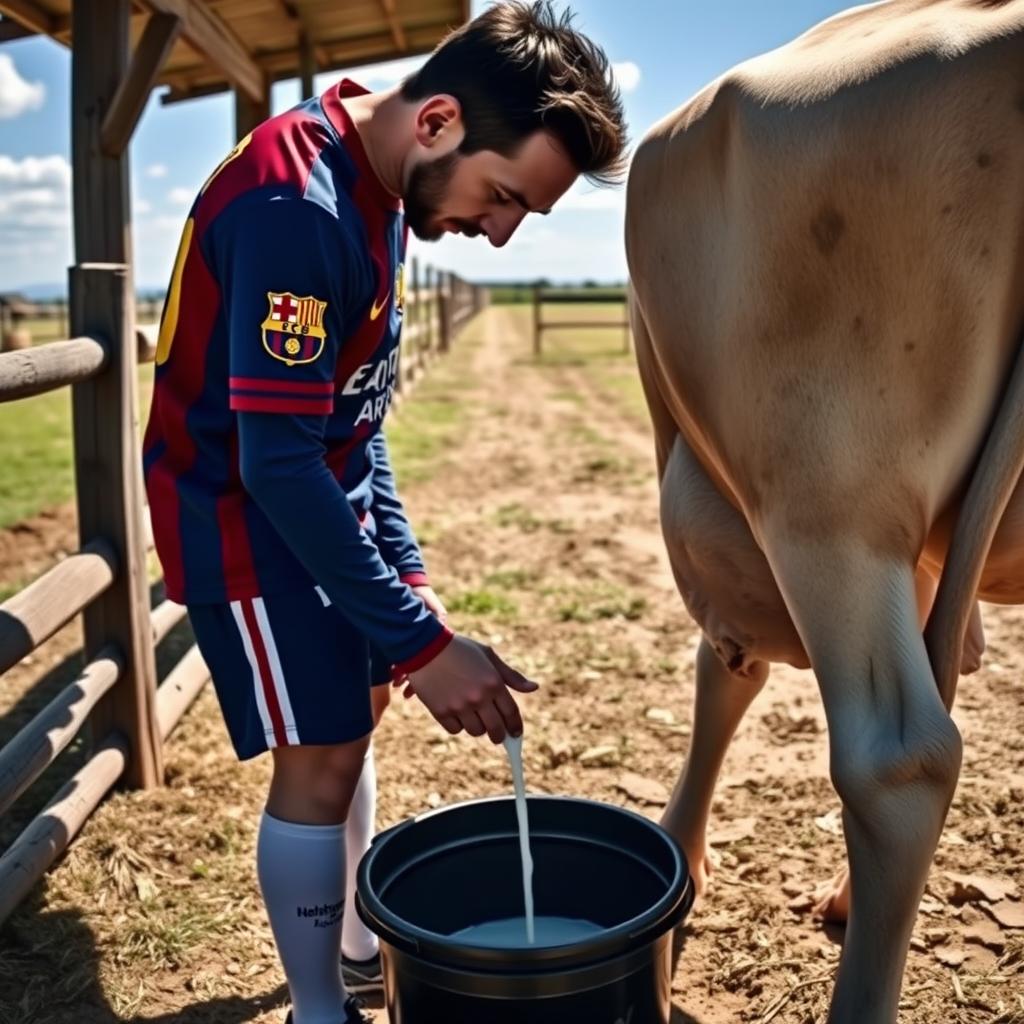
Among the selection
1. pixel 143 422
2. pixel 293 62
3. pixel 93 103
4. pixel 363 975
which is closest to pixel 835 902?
pixel 363 975

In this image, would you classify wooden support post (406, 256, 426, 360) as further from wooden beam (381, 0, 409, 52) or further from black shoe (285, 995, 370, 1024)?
black shoe (285, 995, 370, 1024)

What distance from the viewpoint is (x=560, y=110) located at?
161cm

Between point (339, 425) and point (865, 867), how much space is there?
3.26 ft

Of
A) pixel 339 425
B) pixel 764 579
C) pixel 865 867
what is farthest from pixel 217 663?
pixel 865 867

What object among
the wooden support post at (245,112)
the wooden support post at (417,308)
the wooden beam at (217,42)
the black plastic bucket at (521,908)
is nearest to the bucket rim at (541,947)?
the black plastic bucket at (521,908)

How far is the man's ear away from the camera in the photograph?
1.62 metres

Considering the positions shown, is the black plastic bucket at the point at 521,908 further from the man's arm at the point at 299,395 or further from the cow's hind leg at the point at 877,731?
the man's arm at the point at 299,395

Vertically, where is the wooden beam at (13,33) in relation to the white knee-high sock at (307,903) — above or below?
above

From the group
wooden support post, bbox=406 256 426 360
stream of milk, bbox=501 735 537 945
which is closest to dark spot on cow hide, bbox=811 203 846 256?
stream of milk, bbox=501 735 537 945

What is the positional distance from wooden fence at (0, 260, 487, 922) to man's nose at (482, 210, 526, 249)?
1176 mm

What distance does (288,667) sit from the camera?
1773 millimetres

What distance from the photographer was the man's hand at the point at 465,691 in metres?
1.60

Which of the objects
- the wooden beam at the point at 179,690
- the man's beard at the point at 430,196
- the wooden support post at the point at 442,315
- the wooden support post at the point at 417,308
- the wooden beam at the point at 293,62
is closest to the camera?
the man's beard at the point at 430,196

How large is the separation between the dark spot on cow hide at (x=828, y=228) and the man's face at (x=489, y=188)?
0.36m
